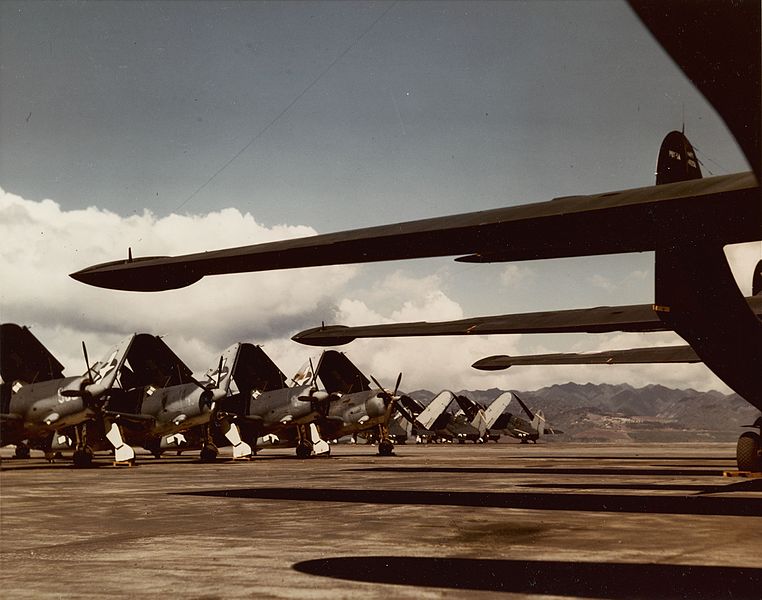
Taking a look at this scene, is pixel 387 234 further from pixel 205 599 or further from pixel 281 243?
pixel 205 599

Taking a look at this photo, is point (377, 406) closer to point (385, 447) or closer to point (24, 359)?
point (385, 447)

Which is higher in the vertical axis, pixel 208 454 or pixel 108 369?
pixel 108 369

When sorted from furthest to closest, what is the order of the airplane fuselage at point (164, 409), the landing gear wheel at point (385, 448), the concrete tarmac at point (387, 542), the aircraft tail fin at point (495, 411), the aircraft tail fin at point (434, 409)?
the aircraft tail fin at point (495, 411) < the aircraft tail fin at point (434, 409) < the landing gear wheel at point (385, 448) < the airplane fuselage at point (164, 409) < the concrete tarmac at point (387, 542)

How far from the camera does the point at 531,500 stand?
14289mm

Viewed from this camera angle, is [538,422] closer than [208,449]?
No

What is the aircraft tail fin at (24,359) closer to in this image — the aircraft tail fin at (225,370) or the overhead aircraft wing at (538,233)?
the aircraft tail fin at (225,370)

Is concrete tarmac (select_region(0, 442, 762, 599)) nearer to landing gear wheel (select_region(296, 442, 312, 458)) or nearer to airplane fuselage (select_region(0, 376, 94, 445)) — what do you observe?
airplane fuselage (select_region(0, 376, 94, 445))

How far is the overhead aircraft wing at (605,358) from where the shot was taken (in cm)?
→ 2625

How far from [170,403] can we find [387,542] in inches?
1119

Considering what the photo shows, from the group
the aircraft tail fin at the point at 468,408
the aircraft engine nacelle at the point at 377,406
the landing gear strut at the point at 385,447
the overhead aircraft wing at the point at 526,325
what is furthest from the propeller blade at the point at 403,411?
the aircraft tail fin at the point at 468,408

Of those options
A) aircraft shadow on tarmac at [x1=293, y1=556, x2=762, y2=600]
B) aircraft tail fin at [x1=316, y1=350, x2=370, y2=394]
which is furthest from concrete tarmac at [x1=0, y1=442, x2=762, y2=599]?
aircraft tail fin at [x1=316, y1=350, x2=370, y2=394]

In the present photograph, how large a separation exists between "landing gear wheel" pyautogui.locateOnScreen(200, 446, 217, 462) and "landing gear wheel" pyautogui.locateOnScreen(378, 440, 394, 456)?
31.9 feet

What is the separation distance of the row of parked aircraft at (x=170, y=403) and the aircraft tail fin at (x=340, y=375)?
7 centimetres

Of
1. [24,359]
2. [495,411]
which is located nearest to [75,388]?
[24,359]
